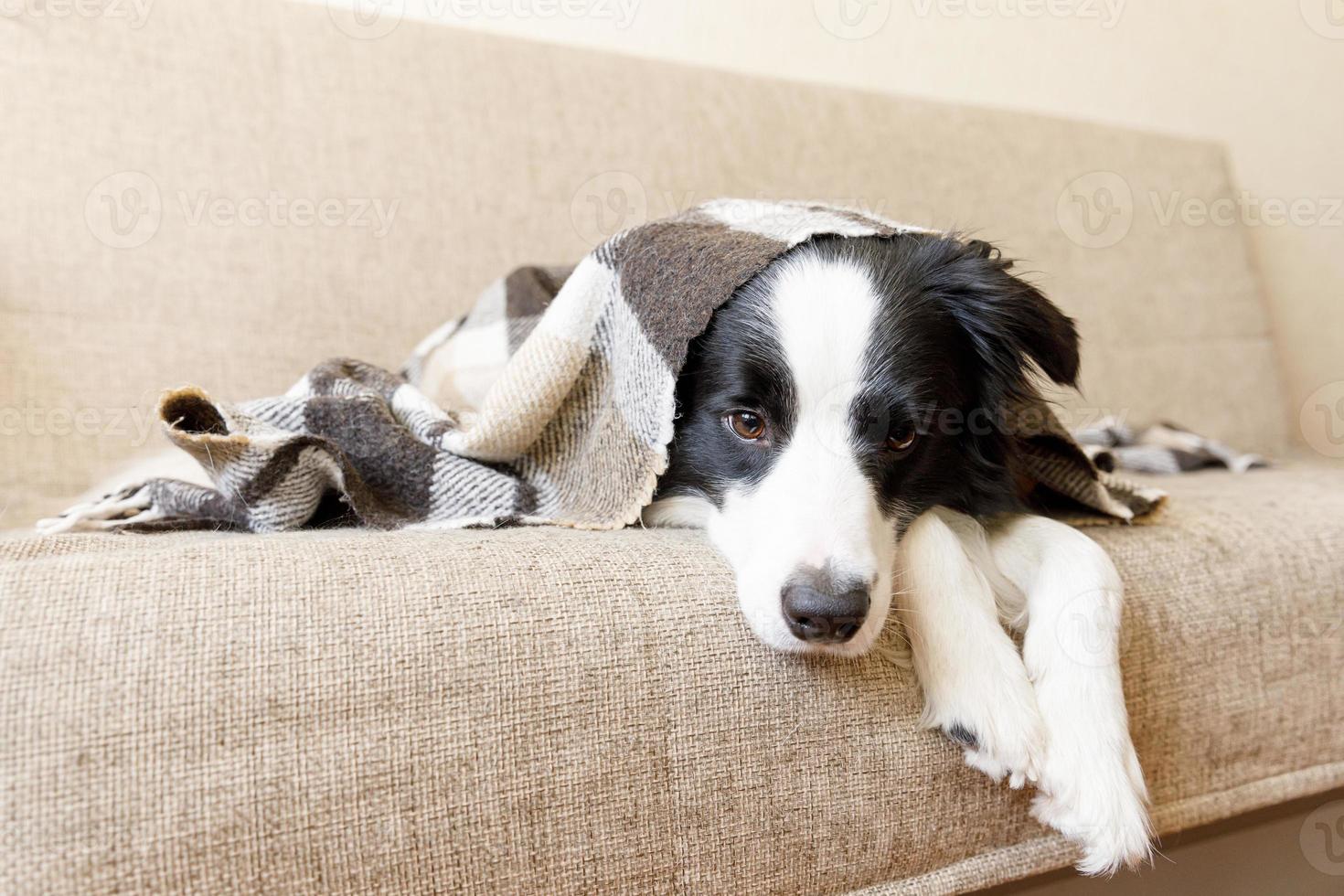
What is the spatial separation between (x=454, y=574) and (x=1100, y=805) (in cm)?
66

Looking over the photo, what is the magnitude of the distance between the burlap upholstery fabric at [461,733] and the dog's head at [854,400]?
0.10 metres

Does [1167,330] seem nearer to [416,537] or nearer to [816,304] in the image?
[816,304]

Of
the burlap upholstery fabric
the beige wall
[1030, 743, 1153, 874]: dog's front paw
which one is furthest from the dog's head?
the beige wall

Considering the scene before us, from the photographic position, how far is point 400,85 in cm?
188

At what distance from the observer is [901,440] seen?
1.13 meters

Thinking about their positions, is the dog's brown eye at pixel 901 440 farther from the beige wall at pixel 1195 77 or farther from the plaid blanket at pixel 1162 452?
the beige wall at pixel 1195 77

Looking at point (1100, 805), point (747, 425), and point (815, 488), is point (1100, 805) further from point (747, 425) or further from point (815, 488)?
point (747, 425)

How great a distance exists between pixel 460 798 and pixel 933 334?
0.80 meters

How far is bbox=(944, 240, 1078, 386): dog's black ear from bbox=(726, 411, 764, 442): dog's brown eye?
1.09ft

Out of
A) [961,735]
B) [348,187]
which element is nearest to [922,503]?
[961,735]

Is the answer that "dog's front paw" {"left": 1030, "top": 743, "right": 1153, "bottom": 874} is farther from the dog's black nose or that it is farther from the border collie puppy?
the dog's black nose

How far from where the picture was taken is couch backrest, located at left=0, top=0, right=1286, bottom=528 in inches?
62.9

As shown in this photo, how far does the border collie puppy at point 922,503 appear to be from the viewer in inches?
35.0

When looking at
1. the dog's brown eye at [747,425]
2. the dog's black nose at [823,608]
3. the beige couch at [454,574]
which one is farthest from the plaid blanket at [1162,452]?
the dog's black nose at [823,608]
